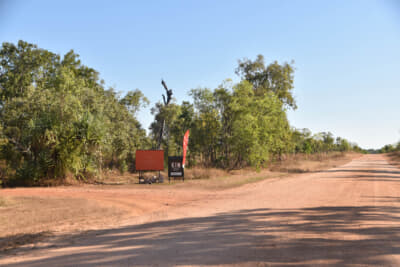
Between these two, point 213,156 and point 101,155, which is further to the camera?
point 213,156

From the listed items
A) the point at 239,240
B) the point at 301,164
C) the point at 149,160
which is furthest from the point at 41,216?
the point at 301,164

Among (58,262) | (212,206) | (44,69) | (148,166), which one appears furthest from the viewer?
(44,69)

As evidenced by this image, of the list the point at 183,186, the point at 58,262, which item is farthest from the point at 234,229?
the point at 183,186

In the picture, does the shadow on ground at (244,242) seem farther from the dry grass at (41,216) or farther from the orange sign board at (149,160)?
the orange sign board at (149,160)

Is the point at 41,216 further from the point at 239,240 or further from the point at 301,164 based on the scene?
the point at 301,164

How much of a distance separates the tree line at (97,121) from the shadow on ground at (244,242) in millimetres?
13762

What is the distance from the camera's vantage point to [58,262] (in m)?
5.25

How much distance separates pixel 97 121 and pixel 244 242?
1637 centimetres

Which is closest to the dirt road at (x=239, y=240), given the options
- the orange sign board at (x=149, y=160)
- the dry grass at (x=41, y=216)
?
the dry grass at (x=41, y=216)

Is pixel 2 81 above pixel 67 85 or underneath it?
above

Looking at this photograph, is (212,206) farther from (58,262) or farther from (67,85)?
(67,85)

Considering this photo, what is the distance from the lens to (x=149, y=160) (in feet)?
68.4

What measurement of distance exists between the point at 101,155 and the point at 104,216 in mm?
12413

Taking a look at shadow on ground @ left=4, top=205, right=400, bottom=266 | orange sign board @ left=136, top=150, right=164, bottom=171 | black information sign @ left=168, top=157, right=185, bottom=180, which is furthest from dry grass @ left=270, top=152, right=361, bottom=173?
shadow on ground @ left=4, top=205, right=400, bottom=266
